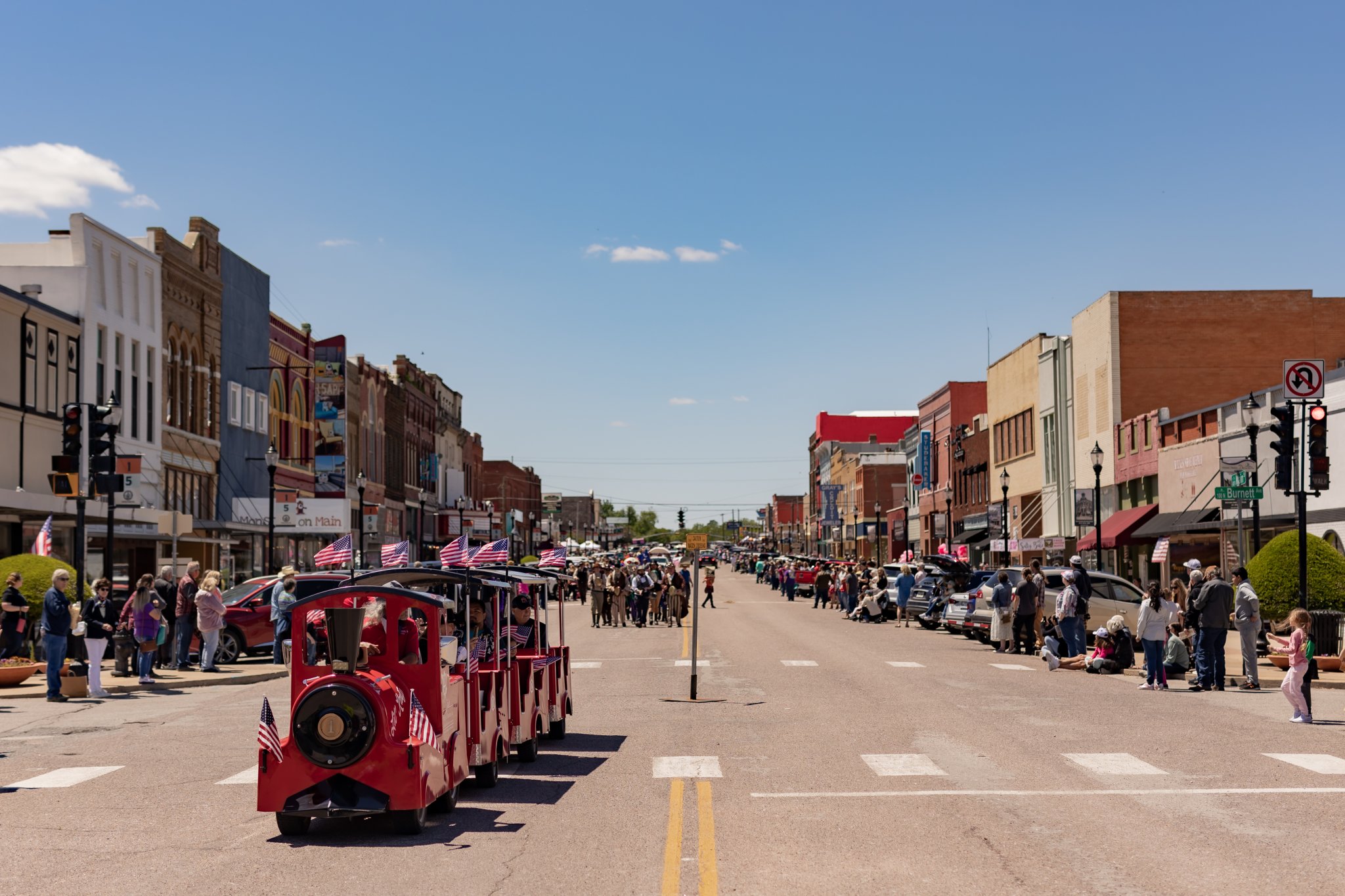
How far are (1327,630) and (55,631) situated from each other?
21.3m

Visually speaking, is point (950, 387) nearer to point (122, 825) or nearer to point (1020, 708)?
point (1020, 708)

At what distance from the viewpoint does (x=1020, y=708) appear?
1920 cm

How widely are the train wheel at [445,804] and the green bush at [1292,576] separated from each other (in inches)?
736

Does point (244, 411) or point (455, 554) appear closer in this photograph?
point (455, 554)

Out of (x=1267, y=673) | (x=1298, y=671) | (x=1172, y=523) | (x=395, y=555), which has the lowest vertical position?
(x=1267, y=673)

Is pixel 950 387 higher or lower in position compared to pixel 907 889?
higher

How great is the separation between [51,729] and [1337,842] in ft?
49.1

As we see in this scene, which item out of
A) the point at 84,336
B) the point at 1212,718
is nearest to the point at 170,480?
the point at 84,336

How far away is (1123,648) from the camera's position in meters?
25.5

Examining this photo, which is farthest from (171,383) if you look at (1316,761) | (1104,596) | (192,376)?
(1316,761)

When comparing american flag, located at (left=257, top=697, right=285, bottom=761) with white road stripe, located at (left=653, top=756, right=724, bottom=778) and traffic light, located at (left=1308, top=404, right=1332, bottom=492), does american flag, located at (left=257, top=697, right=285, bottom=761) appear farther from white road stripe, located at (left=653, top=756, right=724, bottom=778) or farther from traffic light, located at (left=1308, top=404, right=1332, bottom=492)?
traffic light, located at (left=1308, top=404, right=1332, bottom=492)

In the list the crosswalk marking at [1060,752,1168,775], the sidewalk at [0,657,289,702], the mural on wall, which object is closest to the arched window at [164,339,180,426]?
the mural on wall

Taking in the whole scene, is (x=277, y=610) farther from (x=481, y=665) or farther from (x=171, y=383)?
(x=171, y=383)

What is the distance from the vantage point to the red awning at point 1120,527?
48.5 m
